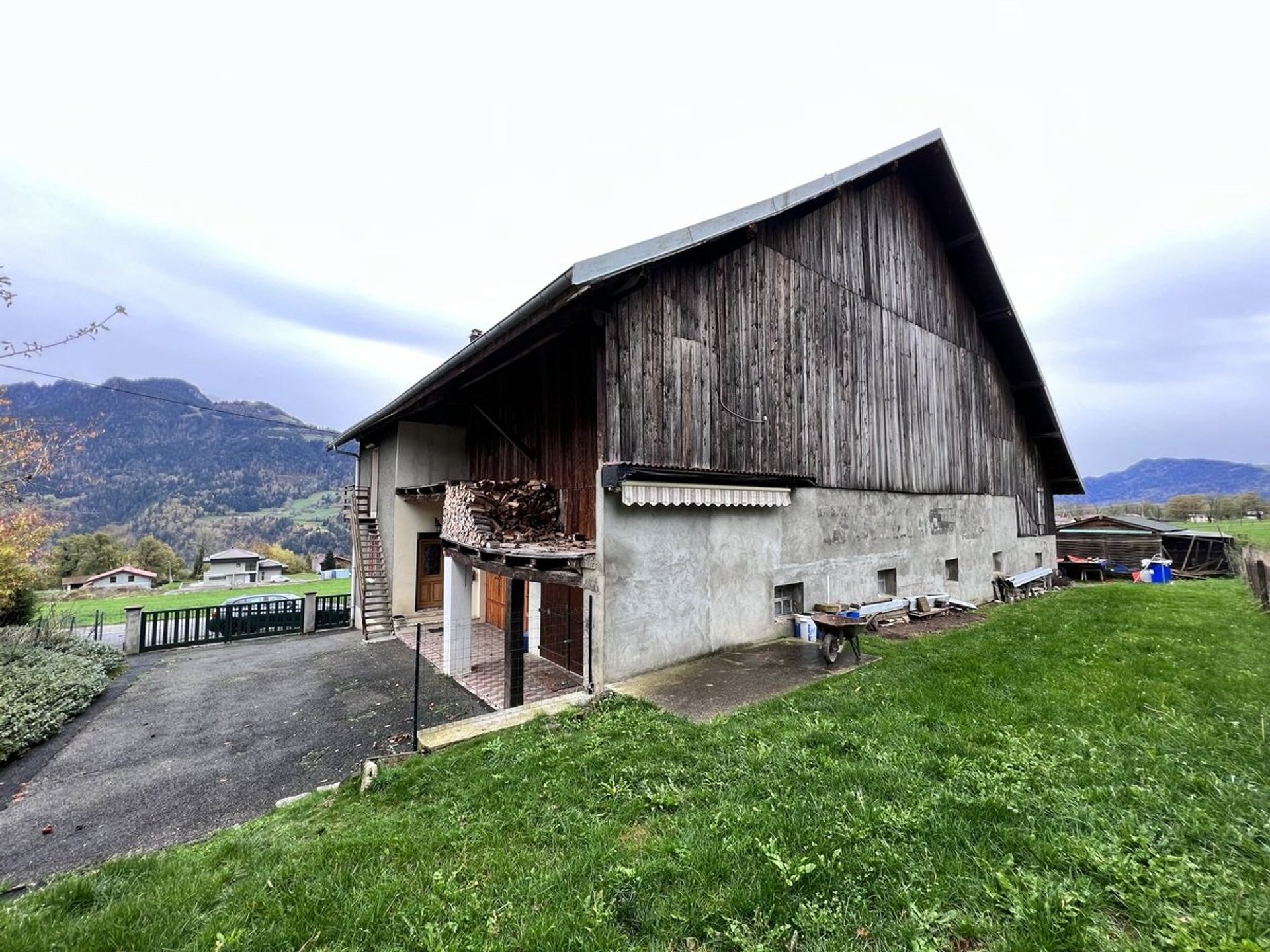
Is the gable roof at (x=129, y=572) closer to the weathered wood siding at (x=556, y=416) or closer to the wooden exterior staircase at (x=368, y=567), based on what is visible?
the wooden exterior staircase at (x=368, y=567)

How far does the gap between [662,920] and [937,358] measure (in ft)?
44.6

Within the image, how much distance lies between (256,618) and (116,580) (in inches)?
2424

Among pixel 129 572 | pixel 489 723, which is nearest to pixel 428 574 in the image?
pixel 489 723

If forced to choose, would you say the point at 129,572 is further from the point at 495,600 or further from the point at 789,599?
the point at 789,599

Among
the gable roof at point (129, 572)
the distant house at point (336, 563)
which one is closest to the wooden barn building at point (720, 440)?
the gable roof at point (129, 572)

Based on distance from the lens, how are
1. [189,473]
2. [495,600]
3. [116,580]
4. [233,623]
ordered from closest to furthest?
1. [495,600]
2. [233,623]
3. [116,580]
4. [189,473]

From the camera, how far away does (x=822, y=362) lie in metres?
9.79

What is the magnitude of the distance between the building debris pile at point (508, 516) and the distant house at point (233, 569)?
220ft

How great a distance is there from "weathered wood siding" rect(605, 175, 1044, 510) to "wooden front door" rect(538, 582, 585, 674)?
3607mm

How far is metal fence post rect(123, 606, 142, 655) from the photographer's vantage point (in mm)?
12742

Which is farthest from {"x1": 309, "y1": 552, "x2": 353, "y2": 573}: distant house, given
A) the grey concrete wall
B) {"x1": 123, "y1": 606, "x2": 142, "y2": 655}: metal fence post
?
the grey concrete wall

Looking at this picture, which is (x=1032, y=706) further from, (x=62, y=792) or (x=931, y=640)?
(x=62, y=792)

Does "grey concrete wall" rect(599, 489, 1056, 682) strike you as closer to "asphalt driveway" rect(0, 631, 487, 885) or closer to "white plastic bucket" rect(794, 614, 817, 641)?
"white plastic bucket" rect(794, 614, 817, 641)

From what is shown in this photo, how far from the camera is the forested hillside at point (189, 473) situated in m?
95.6
